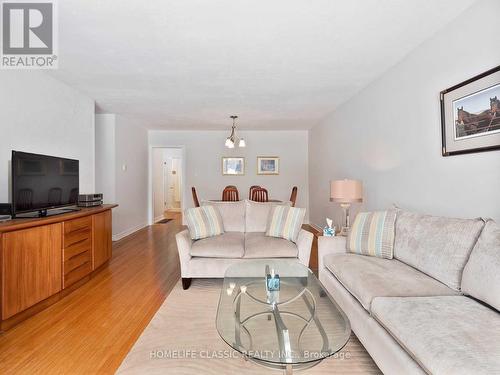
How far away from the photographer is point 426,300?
1425mm

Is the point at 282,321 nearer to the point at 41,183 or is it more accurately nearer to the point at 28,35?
the point at 41,183

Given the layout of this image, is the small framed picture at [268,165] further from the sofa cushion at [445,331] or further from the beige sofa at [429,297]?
the sofa cushion at [445,331]

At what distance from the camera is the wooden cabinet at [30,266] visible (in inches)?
76.4

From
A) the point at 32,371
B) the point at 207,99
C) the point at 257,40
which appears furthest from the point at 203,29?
the point at 32,371

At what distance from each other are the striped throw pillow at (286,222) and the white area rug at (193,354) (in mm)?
1202

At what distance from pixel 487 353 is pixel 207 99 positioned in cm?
395

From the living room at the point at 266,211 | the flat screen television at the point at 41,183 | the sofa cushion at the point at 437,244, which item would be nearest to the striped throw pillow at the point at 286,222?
the living room at the point at 266,211

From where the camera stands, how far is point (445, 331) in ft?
3.68

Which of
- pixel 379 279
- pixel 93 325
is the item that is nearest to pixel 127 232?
pixel 93 325

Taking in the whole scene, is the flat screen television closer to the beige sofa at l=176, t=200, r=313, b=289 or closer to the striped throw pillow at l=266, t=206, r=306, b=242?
the beige sofa at l=176, t=200, r=313, b=289

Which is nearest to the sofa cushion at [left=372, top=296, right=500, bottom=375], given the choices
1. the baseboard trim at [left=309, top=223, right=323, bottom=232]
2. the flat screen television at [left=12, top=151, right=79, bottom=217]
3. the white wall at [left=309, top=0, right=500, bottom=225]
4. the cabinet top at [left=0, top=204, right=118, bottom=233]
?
the white wall at [left=309, top=0, right=500, bottom=225]

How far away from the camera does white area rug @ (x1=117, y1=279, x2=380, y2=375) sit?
5.08ft

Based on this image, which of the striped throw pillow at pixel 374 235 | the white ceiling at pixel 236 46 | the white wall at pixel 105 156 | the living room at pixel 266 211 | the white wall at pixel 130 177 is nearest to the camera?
the living room at pixel 266 211

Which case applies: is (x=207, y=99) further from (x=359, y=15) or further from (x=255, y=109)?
(x=359, y=15)
